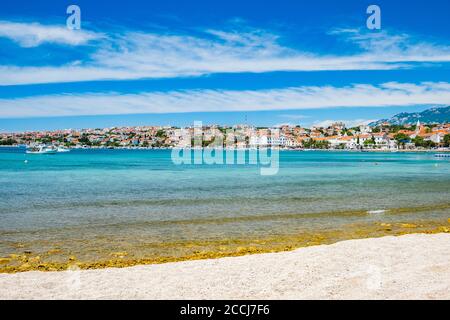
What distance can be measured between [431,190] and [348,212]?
591 inches

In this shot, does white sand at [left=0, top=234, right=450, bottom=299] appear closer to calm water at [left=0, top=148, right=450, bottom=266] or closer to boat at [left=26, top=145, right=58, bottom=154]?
calm water at [left=0, top=148, right=450, bottom=266]

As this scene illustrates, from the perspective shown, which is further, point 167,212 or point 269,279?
point 167,212

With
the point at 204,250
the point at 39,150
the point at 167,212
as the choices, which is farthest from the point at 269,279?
the point at 39,150

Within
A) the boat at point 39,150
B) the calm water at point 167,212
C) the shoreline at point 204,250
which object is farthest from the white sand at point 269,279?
the boat at point 39,150

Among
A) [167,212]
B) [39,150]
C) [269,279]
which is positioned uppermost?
[39,150]

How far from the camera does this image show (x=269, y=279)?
32.8 ft

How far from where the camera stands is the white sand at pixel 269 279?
8883mm

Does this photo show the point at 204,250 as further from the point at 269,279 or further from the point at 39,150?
the point at 39,150

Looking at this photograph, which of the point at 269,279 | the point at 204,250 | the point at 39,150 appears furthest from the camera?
the point at 39,150

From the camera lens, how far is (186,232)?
1761cm

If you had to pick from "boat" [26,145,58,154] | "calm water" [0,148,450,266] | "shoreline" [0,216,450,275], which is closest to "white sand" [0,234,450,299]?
"shoreline" [0,216,450,275]

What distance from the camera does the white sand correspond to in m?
8.88

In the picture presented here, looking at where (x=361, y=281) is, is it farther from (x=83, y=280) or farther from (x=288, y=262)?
(x=83, y=280)
